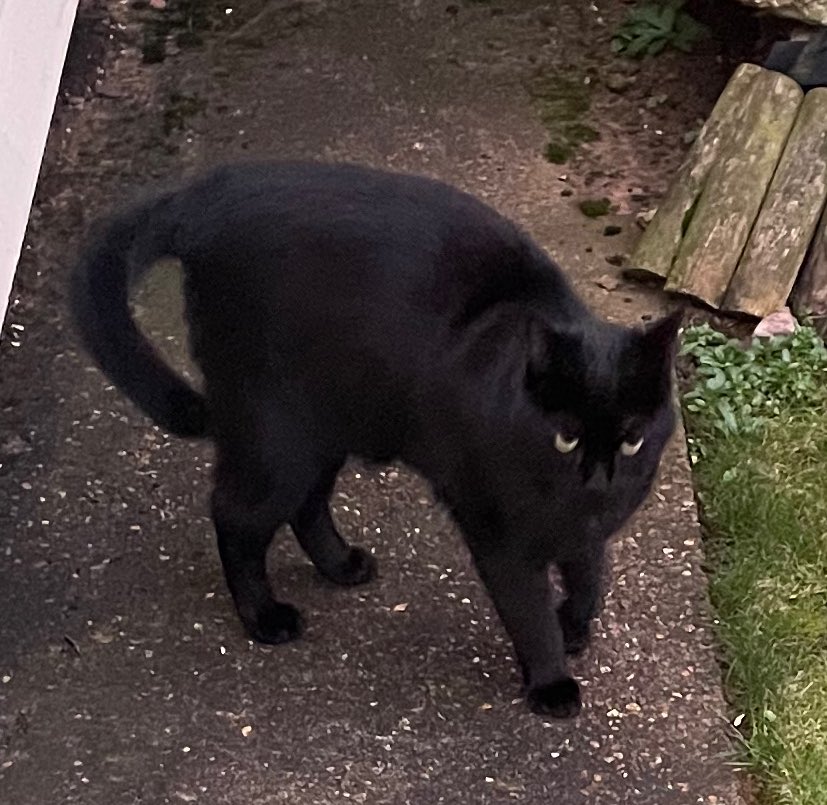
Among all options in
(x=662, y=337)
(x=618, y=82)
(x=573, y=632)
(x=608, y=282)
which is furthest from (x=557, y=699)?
(x=618, y=82)

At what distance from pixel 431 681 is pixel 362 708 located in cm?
12

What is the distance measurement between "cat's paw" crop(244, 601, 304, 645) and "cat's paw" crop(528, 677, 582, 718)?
1.32ft

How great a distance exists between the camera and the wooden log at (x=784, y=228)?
9.63 feet

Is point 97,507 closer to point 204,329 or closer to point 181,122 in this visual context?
point 204,329

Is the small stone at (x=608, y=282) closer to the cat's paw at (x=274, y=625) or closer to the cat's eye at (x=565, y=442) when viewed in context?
the cat's paw at (x=274, y=625)

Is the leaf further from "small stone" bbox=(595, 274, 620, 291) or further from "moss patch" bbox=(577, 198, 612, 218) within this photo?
"small stone" bbox=(595, 274, 620, 291)

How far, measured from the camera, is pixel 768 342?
9.47 ft

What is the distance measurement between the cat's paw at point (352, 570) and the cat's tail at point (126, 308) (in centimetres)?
38

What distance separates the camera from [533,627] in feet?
6.88

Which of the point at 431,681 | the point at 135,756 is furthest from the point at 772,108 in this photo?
the point at 135,756

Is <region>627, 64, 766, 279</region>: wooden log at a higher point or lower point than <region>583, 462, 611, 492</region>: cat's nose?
lower

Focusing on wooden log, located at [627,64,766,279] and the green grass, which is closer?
the green grass

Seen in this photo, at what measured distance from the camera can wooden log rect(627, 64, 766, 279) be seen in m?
3.02

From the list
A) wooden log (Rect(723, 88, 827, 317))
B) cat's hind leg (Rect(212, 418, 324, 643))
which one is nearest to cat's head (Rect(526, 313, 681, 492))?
cat's hind leg (Rect(212, 418, 324, 643))
